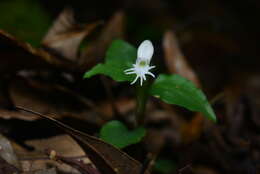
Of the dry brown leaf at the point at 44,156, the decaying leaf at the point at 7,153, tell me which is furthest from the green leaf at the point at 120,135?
the decaying leaf at the point at 7,153

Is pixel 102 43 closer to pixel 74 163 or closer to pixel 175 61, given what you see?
pixel 175 61

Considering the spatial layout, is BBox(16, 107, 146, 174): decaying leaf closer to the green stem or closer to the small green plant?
the small green plant

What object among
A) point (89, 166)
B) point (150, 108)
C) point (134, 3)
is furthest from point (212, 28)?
point (89, 166)

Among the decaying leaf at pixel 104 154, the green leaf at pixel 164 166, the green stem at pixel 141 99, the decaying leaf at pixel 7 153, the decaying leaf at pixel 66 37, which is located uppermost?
the decaying leaf at pixel 66 37

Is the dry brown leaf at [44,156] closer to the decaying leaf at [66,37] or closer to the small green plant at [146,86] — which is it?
the small green plant at [146,86]


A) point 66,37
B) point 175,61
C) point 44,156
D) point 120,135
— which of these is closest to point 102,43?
point 66,37

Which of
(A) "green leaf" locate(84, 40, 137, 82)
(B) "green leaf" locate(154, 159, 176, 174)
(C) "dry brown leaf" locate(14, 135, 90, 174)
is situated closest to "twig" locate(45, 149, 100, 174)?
(C) "dry brown leaf" locate(14, 135, 90, 174)

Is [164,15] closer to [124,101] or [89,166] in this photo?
[124,101]
